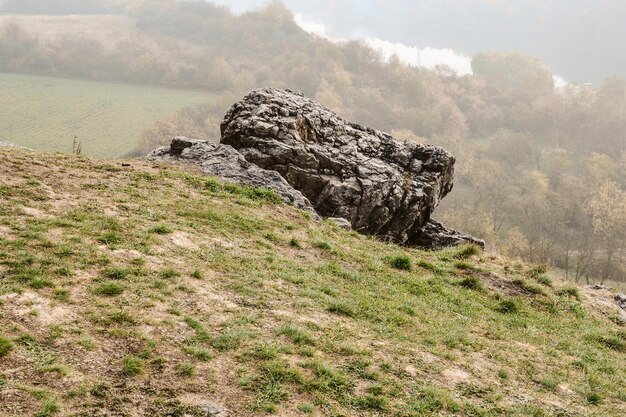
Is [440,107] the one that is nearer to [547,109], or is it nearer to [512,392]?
[547,109]

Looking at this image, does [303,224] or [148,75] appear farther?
[148,75]

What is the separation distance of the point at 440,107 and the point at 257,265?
163m

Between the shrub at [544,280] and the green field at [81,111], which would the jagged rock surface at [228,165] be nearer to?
the shrub at [544,280]

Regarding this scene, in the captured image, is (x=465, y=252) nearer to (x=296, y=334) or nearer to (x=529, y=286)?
(x=529, y=286)

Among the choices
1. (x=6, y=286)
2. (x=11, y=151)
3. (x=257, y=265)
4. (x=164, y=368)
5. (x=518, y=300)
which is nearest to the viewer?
(x=164, y=368)

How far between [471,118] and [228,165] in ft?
557

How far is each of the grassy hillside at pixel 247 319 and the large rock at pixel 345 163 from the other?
15.9 feet

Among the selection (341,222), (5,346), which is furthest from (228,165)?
(5,346)

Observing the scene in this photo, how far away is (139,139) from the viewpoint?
11206 cm

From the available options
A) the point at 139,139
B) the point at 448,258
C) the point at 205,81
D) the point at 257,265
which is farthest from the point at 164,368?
the point at 205,81

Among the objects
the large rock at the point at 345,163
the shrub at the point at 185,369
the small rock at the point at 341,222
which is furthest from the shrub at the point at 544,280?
the shrub at the point at 185,369

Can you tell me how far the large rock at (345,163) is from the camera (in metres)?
24.2

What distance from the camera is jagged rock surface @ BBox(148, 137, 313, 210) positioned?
22156 mm

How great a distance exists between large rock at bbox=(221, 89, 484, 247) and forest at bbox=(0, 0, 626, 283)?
197 feet
